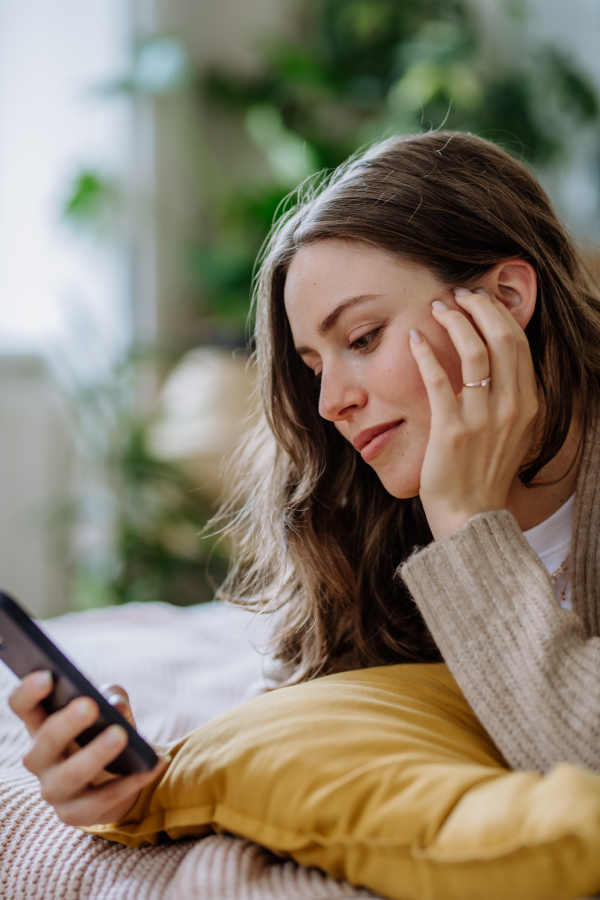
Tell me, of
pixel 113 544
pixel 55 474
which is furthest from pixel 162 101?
pixel 113 544

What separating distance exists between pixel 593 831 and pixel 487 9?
3.83 meters

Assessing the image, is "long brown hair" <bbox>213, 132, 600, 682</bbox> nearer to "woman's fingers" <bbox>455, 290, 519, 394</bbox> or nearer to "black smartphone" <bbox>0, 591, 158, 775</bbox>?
"woman's fingers" <bbox>455, 290, 519, 394</bbox>

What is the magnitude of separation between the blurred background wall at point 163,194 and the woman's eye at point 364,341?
56.6 inches

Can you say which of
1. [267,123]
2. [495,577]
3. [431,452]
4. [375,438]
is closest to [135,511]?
[267,123]

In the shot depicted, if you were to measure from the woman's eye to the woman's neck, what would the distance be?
0.91 feet

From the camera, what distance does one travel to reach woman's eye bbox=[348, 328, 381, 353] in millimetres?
933

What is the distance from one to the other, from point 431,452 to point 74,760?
454 millimetres

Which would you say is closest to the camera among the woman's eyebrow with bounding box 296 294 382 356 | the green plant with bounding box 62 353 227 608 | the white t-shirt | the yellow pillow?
the yellow pillow

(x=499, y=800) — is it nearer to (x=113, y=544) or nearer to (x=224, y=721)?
(x=224, y=721)

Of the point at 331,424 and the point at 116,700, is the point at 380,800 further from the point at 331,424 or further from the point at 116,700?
the point at 331,424

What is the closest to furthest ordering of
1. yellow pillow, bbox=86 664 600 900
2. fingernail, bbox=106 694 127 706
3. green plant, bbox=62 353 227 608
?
yellow pillow, bbox=86 664 600 900 → fingernail, bbox=106 694 127 706 → green plant, bbox=62 353 227 608

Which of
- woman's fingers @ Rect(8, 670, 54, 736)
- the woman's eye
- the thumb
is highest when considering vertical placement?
woman's fingers @ Rect(8, 670, 54, 736)

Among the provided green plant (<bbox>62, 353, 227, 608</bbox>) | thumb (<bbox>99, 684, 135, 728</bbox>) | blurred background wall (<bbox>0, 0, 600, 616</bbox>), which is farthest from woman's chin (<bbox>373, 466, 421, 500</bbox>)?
green plant (<bbox>62, 353, 227, 608</bbox>)

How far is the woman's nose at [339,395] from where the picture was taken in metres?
0.94
